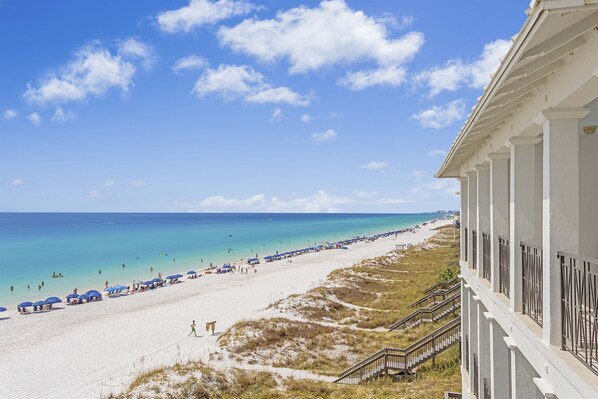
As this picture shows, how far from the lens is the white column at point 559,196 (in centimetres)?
423

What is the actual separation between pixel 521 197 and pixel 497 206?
5.31ft

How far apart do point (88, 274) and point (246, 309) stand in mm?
37433

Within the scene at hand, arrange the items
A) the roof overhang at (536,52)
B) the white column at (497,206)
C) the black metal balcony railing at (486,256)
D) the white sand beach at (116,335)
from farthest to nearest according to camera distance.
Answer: the white sand beach at (116,335) < the black metal balcony railing at (486,256) < the white column at (497,206) < the roof overhang at (536,52)

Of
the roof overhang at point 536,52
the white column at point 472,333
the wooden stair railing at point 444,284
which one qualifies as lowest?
the wooden stair railing at point 444,284

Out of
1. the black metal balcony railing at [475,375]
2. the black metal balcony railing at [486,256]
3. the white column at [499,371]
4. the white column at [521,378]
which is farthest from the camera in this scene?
the black metal balcony railing at [475,375]

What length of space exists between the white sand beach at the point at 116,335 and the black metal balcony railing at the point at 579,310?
16.2m

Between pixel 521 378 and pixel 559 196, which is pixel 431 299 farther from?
pixel 559 196

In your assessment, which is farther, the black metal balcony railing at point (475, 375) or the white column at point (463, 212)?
the white column at point (463, 212)

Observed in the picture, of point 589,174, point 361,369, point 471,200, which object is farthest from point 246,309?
point 589,174

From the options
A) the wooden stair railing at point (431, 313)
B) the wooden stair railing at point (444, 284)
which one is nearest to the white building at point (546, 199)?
the wooden stair railing at point (431, 313)

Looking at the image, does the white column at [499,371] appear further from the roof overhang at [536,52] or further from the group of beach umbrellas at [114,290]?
the group of beach umbrellas at [114,290]

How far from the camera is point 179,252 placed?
87688mm

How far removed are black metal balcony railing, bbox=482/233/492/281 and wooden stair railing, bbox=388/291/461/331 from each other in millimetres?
12037

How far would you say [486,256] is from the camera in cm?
898
